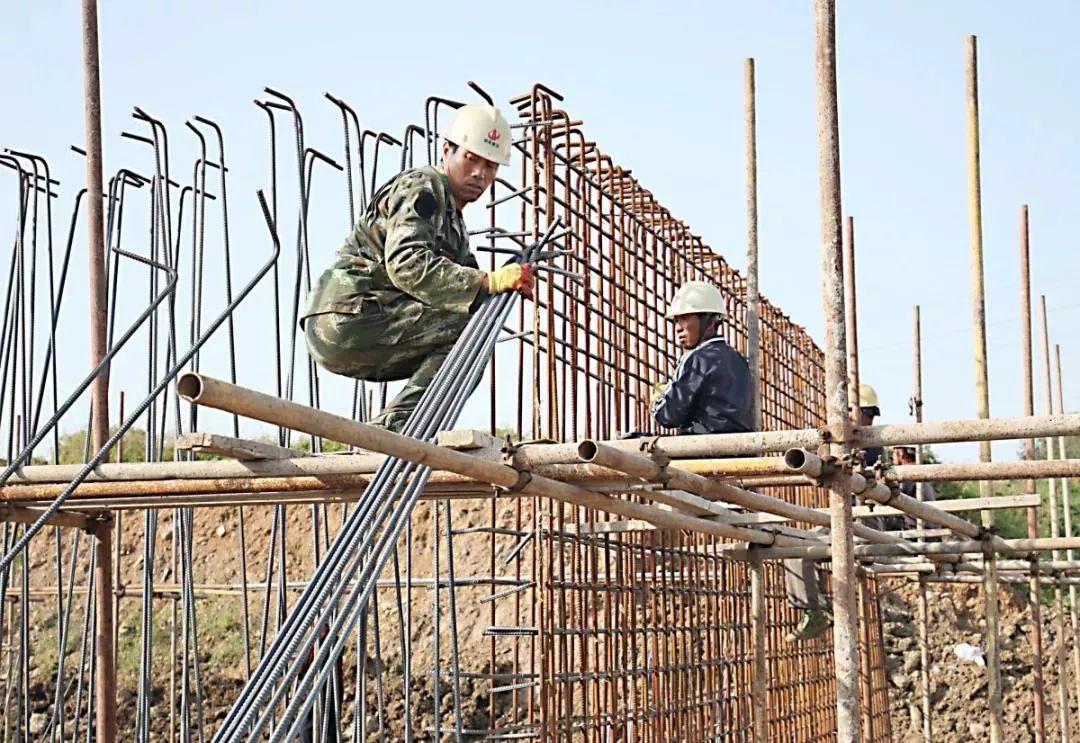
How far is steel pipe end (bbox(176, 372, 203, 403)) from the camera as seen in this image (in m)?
3.36

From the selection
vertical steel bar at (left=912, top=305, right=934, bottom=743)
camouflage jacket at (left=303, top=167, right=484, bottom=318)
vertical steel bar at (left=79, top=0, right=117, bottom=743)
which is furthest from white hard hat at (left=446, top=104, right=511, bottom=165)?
vertical steel bar at (left=912, top=305, right=934, bottom=743)

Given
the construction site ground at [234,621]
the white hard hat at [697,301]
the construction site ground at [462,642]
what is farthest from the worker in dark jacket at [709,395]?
the construction site ground at [234,621]

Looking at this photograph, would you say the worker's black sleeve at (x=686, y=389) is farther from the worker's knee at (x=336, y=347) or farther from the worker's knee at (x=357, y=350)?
the worker's knee at (x=336, y=347)

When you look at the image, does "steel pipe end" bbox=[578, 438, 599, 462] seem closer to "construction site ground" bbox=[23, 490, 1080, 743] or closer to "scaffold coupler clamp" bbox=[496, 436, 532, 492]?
"scaffold coupler clamp" bbox=[496, 436, 532, 492]

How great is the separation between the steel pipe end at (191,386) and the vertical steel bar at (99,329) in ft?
10.5

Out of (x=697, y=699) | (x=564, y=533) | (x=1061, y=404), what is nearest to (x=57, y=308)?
(x=564, y=533)

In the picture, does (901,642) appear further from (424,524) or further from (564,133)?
(564,133)

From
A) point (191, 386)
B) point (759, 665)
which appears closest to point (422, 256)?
point (191, 386)

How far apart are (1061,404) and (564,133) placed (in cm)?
1118

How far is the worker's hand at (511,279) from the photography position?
18.8ft

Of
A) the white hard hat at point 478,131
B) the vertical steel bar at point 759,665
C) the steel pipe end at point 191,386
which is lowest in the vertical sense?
the vertical steel bar at point 759,665

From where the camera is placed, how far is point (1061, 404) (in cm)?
1720

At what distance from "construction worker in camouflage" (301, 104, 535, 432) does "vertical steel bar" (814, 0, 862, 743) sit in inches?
61.2

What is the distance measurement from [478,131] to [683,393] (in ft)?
5.78
